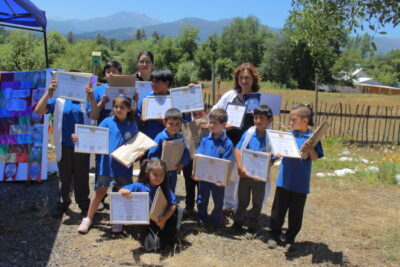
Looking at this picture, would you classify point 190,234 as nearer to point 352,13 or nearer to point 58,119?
point 58,119

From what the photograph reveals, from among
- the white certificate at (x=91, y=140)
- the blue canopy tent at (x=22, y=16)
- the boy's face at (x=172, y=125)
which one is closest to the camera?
the white certificate at (x=91, y=140)

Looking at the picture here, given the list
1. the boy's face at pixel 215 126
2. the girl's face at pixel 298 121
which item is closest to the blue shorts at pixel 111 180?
the boy's face at pixel 215 126

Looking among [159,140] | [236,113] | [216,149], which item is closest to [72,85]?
[159,140]

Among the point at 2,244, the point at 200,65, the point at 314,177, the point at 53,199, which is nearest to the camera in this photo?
the point at 2,244

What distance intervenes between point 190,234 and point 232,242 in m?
0.53

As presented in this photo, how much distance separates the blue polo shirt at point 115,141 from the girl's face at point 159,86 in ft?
1.82

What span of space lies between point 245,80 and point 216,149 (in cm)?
93

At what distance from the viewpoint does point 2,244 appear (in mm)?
3967

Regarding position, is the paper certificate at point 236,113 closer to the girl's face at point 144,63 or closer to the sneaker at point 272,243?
the girl's face at point 144,63

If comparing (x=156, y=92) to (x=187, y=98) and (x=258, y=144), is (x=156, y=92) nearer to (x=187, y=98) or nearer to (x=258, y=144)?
(x=187, y=98)

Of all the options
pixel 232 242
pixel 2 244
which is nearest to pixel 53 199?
pixel 2 244

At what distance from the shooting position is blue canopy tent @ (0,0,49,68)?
513 cm

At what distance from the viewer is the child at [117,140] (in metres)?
4.20

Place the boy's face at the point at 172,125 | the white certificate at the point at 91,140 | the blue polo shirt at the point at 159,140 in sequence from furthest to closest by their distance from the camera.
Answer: the blue polo shirt at the point at 159,140 < the boy's face at the point at 172,125 < the white certificate at the point at 91,140
